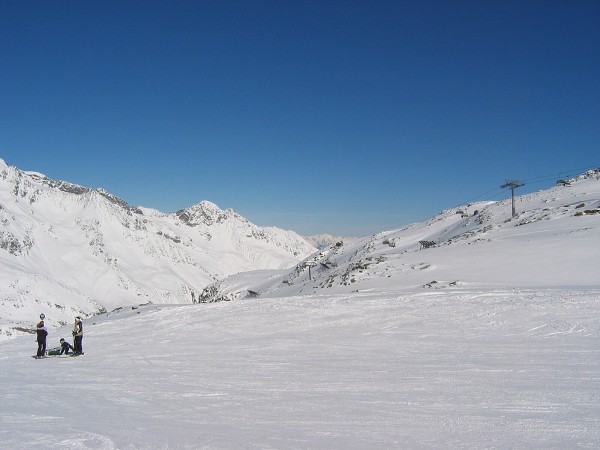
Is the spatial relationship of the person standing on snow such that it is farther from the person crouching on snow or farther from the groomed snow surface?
the groomed snow surface

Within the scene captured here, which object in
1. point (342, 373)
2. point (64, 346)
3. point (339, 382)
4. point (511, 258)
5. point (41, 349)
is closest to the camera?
point (339, 382)

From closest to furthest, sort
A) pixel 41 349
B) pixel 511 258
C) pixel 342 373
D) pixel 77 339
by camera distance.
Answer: pixel 342 373 → pixel 77 339 → pixel 41 349 → pixel 511 258

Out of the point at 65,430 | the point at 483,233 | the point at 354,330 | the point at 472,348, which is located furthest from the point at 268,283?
the point at 65,430

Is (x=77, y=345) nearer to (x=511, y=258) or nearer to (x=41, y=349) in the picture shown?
(x=41, y=349)

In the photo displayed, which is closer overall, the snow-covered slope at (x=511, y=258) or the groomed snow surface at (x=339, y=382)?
the groomed snow surface at (x=339, y=382)

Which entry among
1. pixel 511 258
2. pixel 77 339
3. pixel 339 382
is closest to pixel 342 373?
pixel 339 382

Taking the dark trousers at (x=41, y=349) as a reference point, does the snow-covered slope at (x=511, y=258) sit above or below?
above

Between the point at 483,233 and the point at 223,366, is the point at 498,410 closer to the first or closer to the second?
the point at 223,366

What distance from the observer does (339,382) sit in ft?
34.7

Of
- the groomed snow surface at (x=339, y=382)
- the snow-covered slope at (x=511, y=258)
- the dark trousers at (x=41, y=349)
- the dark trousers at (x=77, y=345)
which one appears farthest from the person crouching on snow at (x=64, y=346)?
the snow-covered slope at (x=511, y=258)

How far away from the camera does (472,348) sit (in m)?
13.1

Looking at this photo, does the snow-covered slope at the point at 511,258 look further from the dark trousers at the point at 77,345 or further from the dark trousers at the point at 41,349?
the dark trousers at the point at 41,349

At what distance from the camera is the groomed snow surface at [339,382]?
7.34 meters

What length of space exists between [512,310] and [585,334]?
3.76 metres
